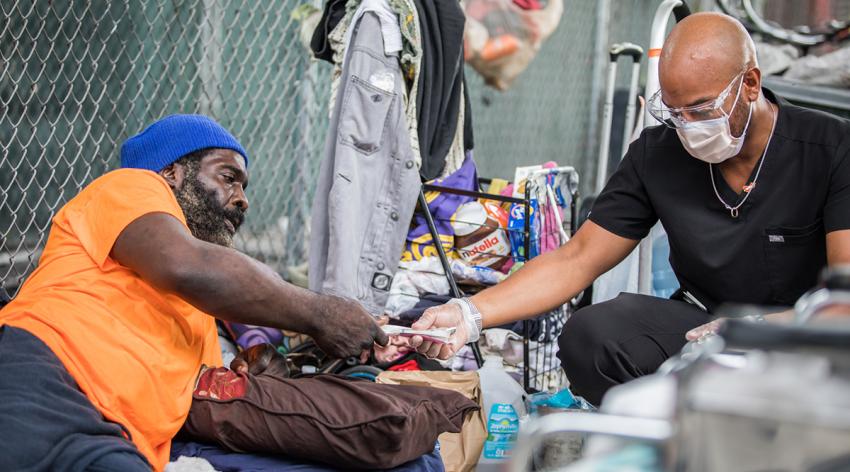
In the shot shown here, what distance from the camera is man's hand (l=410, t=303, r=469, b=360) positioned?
110 inches

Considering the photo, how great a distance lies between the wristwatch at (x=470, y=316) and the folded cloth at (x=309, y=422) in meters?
0.31

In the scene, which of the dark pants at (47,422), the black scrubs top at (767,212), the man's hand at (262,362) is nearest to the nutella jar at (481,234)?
the black scrubs top at (767,212)

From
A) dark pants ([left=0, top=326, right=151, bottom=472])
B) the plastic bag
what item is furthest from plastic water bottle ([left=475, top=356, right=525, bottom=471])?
the plastic bag

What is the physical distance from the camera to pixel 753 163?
9.30 ft

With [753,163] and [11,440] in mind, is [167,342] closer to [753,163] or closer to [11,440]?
[11,440]

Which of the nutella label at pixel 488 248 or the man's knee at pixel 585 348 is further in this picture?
the nutella label at pixel 488 248

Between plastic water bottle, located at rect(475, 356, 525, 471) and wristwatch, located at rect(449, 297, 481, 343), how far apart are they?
0.54m

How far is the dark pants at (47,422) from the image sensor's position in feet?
6.70

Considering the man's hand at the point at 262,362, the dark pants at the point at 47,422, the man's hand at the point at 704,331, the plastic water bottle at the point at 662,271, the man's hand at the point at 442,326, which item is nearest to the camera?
the dark pants at the point at 47,422

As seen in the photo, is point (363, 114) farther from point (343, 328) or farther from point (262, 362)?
point (343, 328)

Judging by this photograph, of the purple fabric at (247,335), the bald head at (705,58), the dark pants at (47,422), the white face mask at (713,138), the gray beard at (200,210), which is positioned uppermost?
the bald head at (705,58)

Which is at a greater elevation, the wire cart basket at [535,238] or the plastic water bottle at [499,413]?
the wire cart basket at [535,238]

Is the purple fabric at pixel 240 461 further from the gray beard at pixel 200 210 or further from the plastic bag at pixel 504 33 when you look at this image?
the plastic bag at pixel 504 33

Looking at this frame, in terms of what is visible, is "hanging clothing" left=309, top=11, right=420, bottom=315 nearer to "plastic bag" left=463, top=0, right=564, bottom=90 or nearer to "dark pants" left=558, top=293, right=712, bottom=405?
"dark pants" left=558, top=293, right=712, bottom=405
